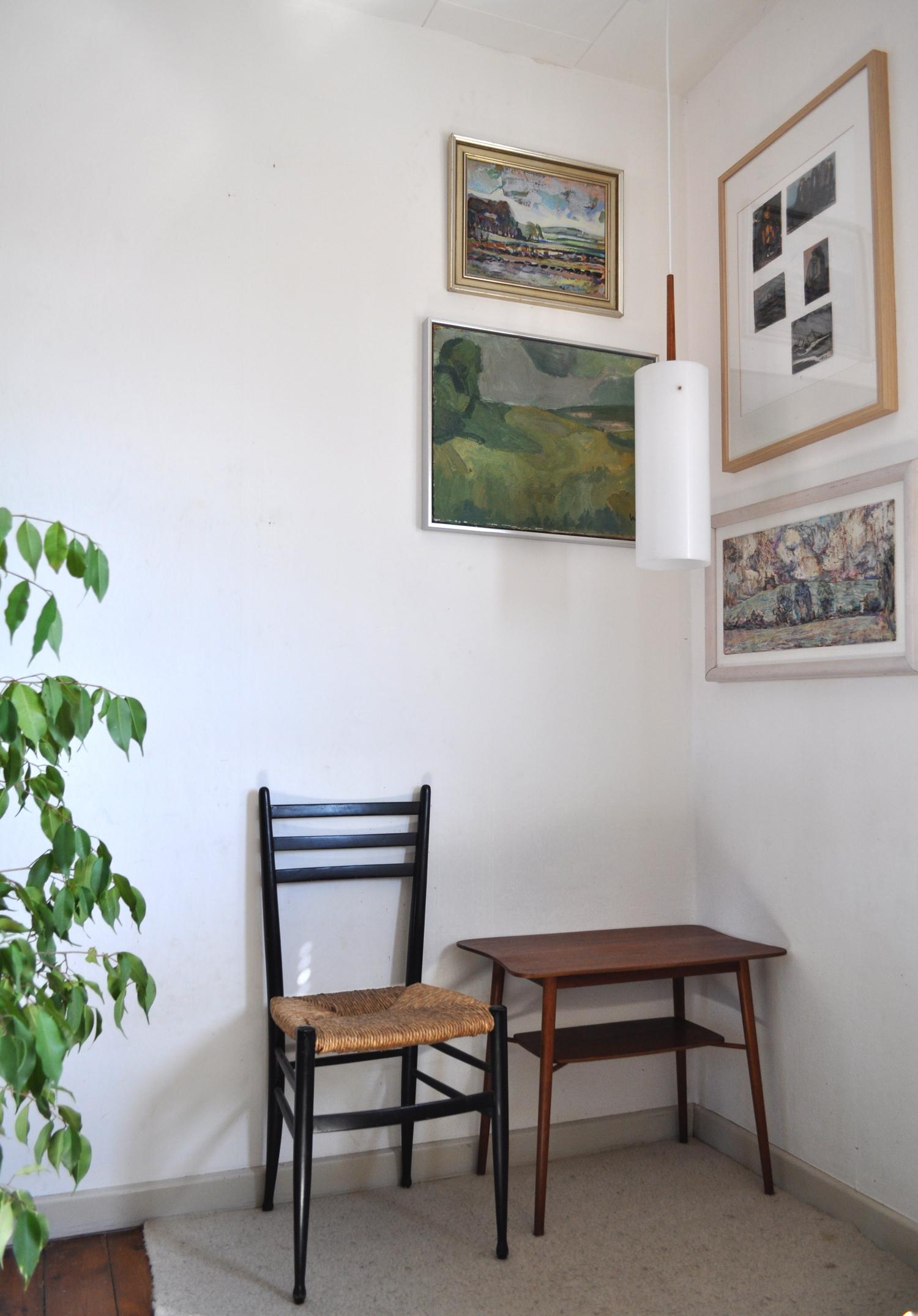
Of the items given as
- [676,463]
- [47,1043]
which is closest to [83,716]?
[47,1043]

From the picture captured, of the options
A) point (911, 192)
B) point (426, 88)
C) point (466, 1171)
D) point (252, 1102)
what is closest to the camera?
point (911, 192)

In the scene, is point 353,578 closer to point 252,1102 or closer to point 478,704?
point 478,704

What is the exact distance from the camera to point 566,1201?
7.18 ft

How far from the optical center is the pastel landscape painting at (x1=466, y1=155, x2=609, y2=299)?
2529mm

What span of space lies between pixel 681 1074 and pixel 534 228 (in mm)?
2250

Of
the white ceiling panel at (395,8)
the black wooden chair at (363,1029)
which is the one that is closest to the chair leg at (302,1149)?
the black wooden chair at (363,1029)

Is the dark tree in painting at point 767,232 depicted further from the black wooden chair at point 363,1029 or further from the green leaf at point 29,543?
the green leaf at point 29,543

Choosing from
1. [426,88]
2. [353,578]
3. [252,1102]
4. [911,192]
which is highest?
[426,88]

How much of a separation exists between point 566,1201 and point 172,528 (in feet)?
5.77

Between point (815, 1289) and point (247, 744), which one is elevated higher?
point (247, 744)

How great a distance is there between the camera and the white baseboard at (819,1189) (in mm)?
1920

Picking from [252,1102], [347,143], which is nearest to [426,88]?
[347,143]

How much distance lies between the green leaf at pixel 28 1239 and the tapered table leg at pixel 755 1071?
5.07 ft

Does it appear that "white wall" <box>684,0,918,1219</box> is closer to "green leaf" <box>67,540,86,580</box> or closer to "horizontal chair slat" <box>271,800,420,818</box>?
"horizontal chair slat" <box>271,800,420,818</box>
